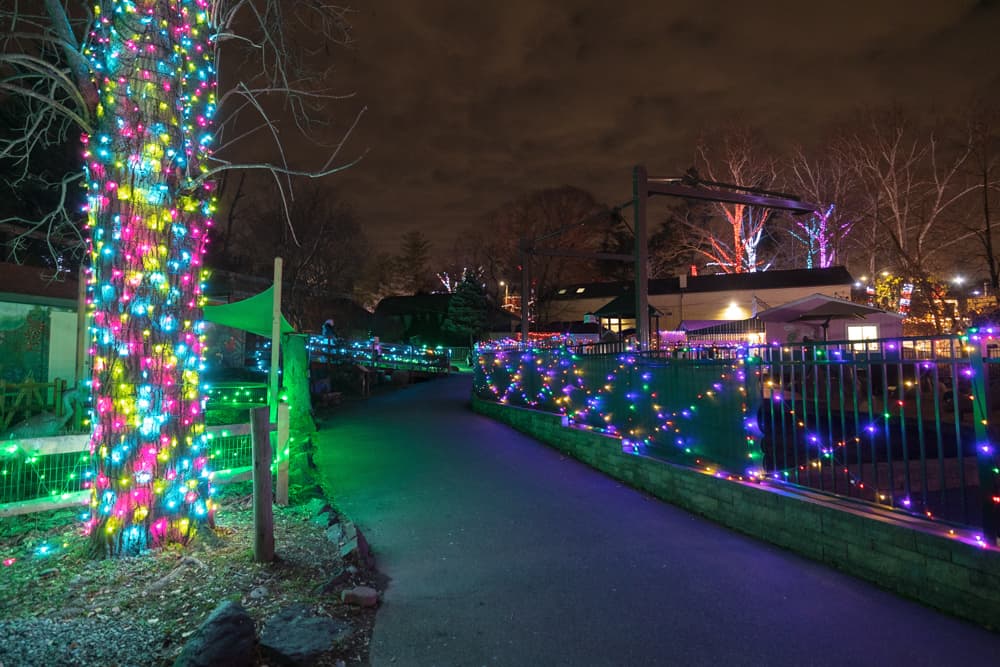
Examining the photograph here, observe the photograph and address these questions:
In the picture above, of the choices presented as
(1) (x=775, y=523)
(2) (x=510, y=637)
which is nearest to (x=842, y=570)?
(1) (x=775, y=523)

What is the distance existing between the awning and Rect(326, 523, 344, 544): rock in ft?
17.8

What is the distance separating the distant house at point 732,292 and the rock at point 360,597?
28.9 meters

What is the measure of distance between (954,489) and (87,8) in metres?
11.4

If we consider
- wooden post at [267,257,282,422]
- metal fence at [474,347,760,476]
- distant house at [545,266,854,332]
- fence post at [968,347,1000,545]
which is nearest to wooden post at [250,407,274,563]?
wooden post at [267,257,282,422]

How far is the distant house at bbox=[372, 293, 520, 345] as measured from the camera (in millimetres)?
48156

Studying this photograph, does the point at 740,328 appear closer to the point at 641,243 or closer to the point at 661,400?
the point at 641,243

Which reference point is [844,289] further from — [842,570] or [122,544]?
[122,544]

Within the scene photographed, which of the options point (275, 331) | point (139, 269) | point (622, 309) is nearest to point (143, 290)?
point (139, 269)

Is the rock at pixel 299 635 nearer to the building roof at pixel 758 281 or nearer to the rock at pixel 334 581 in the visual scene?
the rock at pixel 334 581

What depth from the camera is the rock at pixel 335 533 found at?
5.30 metres

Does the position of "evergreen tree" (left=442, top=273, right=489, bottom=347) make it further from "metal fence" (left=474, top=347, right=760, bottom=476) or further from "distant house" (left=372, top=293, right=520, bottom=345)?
"metal fence" (left=474, top=347, right=760, bottom=476)

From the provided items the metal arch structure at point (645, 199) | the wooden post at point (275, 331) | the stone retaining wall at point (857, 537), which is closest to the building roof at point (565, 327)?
the metal arch structure at point (645, 199)

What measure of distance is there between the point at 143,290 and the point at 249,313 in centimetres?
568

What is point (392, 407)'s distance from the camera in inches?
619
